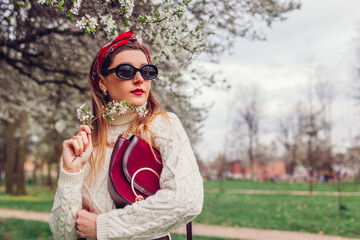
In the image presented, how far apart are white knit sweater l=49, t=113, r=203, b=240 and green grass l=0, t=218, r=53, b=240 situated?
21.8 feet

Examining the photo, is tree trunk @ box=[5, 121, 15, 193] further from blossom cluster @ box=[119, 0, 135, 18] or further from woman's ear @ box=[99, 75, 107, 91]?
woman's ear @ box=[99, 75, 107, 91]

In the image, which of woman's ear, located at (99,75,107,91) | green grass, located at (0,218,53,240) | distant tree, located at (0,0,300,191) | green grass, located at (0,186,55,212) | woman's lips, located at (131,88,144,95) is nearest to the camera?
woman's lips, located at (131,88,144,95)

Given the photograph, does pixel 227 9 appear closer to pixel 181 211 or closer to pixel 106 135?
pixel 106 135

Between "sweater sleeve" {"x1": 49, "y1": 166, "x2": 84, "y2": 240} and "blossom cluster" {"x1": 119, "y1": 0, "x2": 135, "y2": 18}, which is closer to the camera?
"sweater sleeve" {"x1": 49, "y1": 166, "x2": 84, "y2": 240}

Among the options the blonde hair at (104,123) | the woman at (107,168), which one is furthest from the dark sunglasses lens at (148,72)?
the blonde hair at (104,123)

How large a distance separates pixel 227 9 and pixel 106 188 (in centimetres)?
371

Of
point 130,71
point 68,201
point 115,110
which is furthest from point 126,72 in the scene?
point 68,201

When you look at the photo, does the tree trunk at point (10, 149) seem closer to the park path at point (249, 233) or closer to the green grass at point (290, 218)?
the green grass at point (290, 218)

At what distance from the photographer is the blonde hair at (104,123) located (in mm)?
1684

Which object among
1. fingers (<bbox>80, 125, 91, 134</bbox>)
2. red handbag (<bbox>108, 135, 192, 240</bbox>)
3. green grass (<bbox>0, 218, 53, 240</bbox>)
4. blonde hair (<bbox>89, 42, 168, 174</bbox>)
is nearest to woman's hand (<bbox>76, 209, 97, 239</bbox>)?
red handbag (<bbox>108, 135, 192, 240</bbox>)

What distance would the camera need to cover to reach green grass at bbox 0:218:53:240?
7535 mm

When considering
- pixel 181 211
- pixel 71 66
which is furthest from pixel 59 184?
pixel 71 66

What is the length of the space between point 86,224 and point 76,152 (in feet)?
1.05

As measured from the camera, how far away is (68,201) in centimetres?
157
